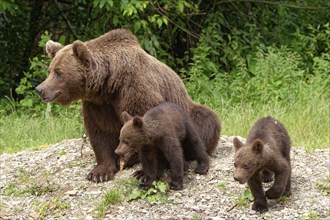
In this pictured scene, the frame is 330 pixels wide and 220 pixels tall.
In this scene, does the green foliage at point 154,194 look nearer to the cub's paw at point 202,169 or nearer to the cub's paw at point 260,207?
the cub's paw at point 202,169

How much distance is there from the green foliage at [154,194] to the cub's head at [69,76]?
3.85ft

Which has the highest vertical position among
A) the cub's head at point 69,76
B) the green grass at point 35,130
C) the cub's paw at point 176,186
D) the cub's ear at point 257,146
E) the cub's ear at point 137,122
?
the cub's head at point 69,76

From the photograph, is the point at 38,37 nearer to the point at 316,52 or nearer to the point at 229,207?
the point at 316,52

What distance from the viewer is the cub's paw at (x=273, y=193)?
254 inches

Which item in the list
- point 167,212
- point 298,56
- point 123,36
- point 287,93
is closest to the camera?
point 167,212

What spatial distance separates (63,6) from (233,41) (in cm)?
332

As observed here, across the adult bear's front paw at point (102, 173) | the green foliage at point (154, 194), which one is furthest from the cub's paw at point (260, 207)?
the adult bear's front paw at point (102, 173)

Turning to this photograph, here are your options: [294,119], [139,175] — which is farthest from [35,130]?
[139,175]

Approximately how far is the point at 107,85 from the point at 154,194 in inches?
46.4

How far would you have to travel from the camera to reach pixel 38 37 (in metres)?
14.3

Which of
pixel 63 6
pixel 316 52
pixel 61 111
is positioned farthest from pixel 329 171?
pixel 63 6

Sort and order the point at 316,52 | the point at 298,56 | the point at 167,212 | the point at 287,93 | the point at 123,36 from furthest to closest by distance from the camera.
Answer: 1. the point at 316,52
2. the point at 298,56
3. the point at 287,93
4. the point at 123,36
5. the point at 167,212

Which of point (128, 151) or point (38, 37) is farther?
point (38, 37)

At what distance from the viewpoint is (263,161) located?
6.37 metres
